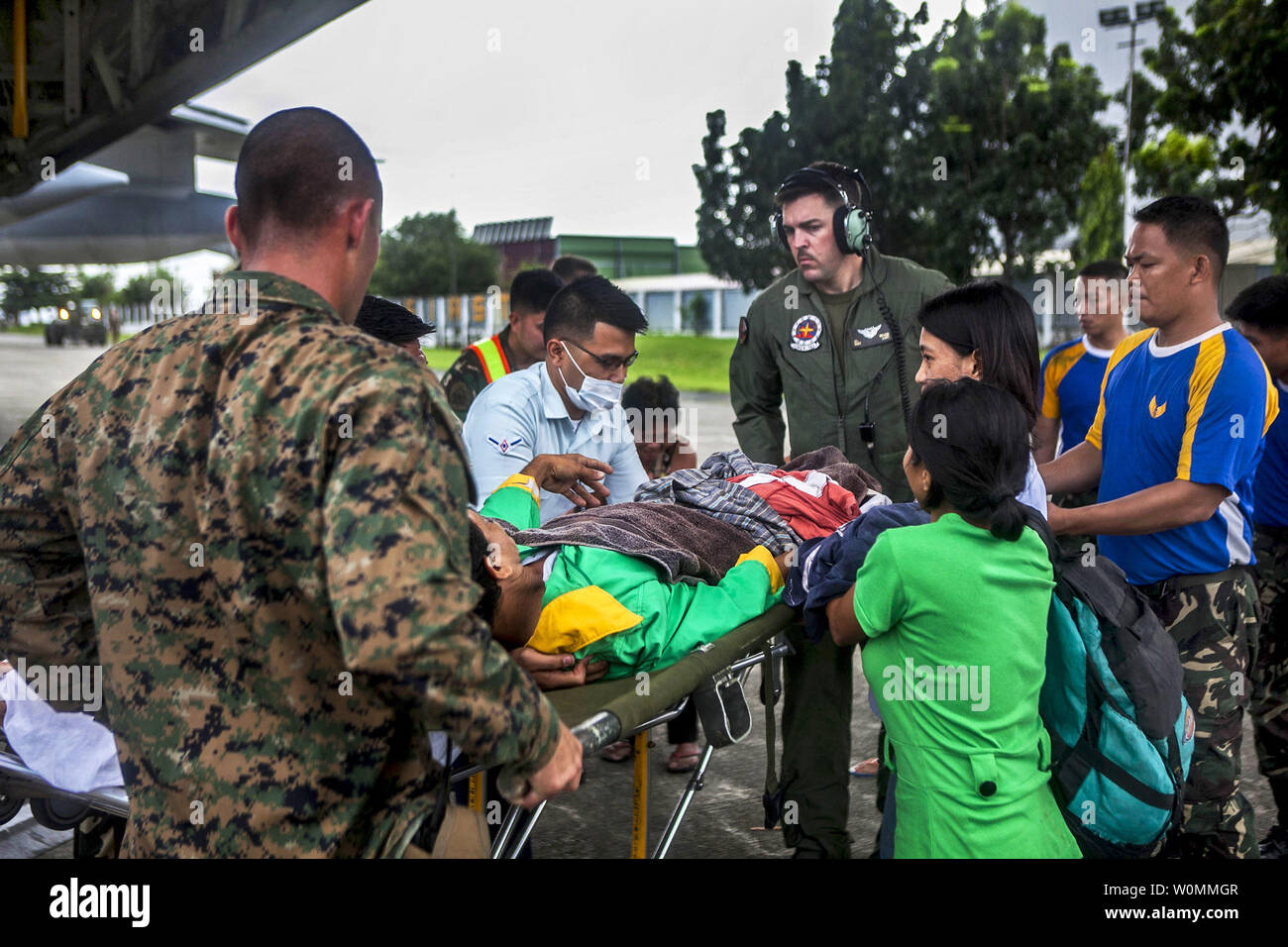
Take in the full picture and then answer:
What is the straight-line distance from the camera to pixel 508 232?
66.4m

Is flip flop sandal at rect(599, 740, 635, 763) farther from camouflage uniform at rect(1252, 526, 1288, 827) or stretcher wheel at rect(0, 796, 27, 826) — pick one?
camouflage uniform at rect(1252, 526, 1288, 827)

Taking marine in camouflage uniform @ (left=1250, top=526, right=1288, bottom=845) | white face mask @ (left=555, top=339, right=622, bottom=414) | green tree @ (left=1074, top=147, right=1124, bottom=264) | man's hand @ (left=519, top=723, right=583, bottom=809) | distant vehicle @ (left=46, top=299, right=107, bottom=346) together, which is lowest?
marine in camouflage uniform @ (left=1250, top=526, right=1288, bottom=845)

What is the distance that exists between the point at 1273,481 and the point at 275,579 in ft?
10.6

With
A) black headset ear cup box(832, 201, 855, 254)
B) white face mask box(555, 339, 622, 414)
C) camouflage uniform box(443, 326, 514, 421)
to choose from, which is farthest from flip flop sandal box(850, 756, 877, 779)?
camouflage uniform box(443, 326, 514, 421)

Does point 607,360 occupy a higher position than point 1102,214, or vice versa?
point 1102,214

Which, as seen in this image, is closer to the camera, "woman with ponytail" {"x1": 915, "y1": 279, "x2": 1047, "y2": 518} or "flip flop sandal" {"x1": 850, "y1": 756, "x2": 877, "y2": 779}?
"woman with ponytail" {"x1": 915, "y1": 279, "x2": 1047, "y2": 518}

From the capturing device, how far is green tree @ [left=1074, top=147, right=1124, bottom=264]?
Answer: 31519 millimetres

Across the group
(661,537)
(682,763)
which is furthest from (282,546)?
(682,763)

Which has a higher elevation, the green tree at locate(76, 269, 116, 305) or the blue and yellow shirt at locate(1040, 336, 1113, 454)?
the green tree at locate(76, 269, 116, 305)

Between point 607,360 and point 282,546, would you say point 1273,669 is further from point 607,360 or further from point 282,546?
point 282,546

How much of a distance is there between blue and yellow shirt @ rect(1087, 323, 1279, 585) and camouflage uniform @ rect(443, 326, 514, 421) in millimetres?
2729

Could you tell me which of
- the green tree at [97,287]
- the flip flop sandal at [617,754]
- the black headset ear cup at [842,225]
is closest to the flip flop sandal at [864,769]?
the flip flop sandal at [617,754]
